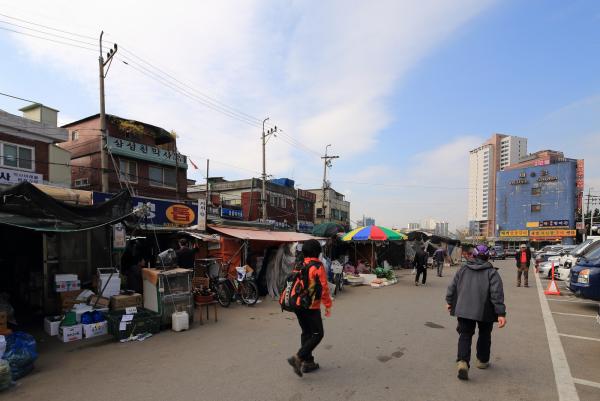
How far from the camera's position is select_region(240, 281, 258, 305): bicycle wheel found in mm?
10289

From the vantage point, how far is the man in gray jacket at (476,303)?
4414mm

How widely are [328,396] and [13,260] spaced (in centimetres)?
979

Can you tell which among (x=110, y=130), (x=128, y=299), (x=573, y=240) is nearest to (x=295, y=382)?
(x=128, y=299)

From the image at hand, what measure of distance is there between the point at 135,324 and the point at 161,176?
76.9ft

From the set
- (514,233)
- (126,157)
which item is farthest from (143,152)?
(514,233)

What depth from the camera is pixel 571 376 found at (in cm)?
462

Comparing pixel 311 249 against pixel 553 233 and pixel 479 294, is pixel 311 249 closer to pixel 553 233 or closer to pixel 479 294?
pixel 479 294

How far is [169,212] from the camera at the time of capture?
1332cm

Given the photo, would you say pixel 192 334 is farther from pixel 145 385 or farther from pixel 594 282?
pixel 594 282

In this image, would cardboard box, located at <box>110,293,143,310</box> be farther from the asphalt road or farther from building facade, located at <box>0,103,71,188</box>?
building facade, located at <box>0,103,71,188</box>

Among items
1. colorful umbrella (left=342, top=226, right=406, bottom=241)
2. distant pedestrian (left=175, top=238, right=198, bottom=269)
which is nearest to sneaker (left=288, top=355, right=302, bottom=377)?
distant pedestrian (left=175, top=238, right=198, bottom=269)

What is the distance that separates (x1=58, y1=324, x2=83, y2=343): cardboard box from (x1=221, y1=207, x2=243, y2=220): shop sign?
23.6 metres

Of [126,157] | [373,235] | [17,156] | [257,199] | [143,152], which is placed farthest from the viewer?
[257,199]

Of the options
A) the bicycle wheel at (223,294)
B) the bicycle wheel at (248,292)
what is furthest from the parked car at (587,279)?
the bicycle wheel at (223,294)
